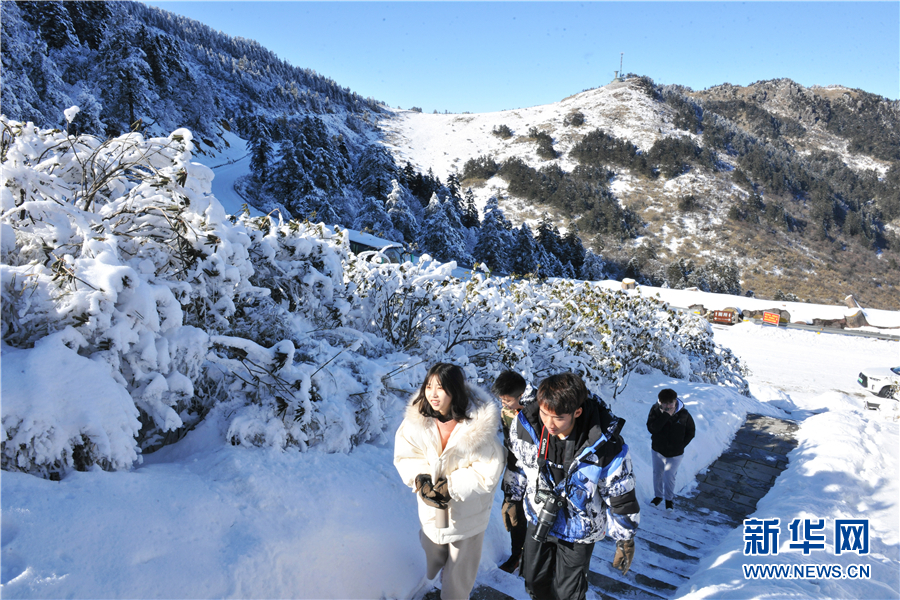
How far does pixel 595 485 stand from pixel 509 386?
0.95 metres

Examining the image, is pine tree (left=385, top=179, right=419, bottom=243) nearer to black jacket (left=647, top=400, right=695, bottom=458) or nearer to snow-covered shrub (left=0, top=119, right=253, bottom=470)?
black jacket (left=647, top=400, right=695, bottom=458)

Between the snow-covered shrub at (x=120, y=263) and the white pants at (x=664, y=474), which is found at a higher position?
the snow-covered shrub at (x=120, y=263)

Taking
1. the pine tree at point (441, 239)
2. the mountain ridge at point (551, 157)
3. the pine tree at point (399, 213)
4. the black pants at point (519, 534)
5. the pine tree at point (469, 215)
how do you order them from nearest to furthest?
the black pants at point (519, 534) < the mountain ridge at point (551, 157) < the pine tree at point (399, 213) < the pine tree at point (441, 239) < the pine tree at point (469, 215)

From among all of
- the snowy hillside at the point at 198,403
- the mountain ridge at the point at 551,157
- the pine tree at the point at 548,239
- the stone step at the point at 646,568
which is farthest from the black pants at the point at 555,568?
the pine tree at the point at 548,239

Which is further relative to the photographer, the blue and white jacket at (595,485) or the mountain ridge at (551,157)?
the mountain ridge at (551,157)

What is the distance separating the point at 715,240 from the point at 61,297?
6511cm

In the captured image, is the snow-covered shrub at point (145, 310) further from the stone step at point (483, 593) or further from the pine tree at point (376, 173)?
the pine tree at point (376, 173)

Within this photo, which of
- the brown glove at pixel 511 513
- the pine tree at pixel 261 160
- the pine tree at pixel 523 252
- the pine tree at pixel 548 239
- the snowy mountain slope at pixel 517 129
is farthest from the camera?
the snowy mountain slope at pixel 517 129

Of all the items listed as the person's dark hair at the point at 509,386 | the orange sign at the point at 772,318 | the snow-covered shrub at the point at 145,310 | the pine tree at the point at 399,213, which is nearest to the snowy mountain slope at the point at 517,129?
the pine tree at the point at 399,213

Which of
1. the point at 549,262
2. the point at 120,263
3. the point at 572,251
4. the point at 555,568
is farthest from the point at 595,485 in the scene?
the point at 572,251

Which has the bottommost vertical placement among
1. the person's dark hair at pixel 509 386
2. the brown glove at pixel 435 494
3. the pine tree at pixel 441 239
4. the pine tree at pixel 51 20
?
the brown glove at pixel 435 494

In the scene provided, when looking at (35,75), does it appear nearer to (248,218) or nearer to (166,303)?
(248,218)

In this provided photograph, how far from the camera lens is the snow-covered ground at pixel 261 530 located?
1.84 m

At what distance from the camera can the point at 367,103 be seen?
99.0 metres
